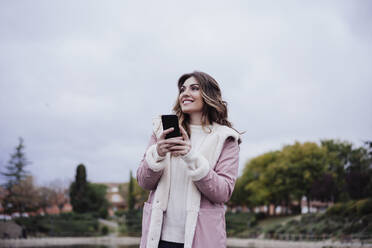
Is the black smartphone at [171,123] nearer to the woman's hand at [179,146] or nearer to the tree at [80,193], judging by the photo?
the woman's hand at [179,146]

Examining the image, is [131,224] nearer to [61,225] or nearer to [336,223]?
[61,225]

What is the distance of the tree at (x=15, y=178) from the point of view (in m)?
32.3

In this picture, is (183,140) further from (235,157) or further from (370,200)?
(370,200)

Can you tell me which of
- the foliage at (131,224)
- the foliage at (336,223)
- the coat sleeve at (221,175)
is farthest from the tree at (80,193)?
the coat sleeve at (221,175)

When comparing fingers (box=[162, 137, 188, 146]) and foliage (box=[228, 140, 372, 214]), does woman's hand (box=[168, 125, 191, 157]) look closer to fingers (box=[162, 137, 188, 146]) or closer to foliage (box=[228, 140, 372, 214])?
fingers (box=[162, 137, 188, 146])

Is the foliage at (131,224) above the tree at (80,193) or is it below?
below

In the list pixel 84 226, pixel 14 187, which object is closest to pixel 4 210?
pixel 14 187

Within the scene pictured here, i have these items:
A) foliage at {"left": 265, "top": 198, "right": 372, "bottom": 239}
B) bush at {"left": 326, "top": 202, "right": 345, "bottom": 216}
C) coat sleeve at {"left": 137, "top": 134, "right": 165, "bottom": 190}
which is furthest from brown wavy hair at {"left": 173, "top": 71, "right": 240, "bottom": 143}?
bush at {"left": 326, "top": 202, "right": 345, "bottom": 216}

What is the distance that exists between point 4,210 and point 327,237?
2621 cm

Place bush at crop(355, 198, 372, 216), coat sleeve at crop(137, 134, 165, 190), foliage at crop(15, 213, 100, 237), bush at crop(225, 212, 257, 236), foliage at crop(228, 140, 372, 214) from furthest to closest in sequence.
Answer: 1. foliage at crop(228, 140, 372, 214)
2. bush at crop(225, 212, 257, 236)
3. foliage at crop(15, 213, 100, 237)
4. bush at crop(355, 198, 372, 216)
5. coat sleeve at crop(137, 134, 165, 190)

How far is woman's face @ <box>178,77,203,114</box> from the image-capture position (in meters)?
2.37

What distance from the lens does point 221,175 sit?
2.16m

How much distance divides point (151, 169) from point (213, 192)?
378mm

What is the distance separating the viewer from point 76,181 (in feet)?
122
